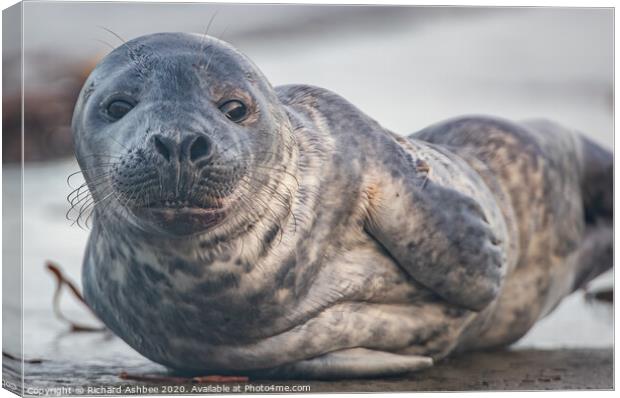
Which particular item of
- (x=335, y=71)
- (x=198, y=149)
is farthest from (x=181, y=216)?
(x=335, y=71)

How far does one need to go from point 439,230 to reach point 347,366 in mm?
612

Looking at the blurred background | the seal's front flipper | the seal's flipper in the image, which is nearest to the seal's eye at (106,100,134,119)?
the blurred background

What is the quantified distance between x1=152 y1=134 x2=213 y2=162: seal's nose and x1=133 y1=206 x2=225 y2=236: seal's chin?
198mm

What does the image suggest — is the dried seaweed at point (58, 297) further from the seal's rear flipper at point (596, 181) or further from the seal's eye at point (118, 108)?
the seal's rear flipper at point (596, 181)

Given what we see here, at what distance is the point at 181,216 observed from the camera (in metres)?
4.98

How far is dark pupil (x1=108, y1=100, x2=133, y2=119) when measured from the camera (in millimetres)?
5047

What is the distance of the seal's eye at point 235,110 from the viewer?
507 centimetres

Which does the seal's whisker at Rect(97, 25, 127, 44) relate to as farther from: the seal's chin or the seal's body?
the seal's chin

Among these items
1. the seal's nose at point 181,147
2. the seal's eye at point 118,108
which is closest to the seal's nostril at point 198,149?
the seal's nose at point 181,147

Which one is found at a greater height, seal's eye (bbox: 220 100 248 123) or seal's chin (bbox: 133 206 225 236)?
seal's eye (bbox: 220 100 248 123)

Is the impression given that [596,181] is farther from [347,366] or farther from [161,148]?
[161,148]

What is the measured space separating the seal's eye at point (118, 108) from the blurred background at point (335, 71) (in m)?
0.39

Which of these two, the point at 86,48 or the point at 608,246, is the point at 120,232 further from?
the point at 608,246

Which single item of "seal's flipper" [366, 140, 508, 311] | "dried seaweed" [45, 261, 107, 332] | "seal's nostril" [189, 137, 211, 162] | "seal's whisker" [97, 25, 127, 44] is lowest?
"dried seaweed" [45, 261, 107, 332]
